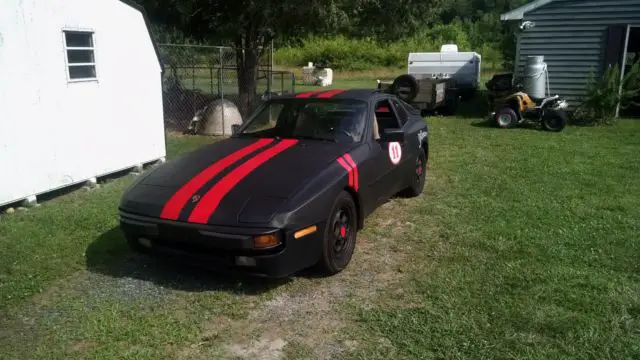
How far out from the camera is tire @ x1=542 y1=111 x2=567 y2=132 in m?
11.3

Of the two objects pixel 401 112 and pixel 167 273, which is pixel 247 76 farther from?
pixel 167 273

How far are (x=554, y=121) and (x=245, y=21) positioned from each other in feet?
24.3

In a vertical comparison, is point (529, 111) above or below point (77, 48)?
below

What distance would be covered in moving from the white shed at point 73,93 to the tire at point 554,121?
8420 millimetres

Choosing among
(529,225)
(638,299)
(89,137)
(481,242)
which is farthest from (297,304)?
(89,137)

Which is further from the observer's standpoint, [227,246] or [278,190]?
[278,190]

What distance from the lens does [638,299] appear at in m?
3.60

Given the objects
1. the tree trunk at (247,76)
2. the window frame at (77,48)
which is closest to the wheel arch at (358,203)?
the window frame at (77,48)

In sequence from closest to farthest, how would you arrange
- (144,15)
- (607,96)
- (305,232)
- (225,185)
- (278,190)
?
(305,232) < (278,190) < (225,185) < (144,15) < (607,96)

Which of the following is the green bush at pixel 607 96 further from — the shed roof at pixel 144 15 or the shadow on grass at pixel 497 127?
the shed roof at pixel 144 15

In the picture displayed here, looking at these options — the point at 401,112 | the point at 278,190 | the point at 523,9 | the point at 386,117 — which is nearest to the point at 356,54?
the point at 523,9

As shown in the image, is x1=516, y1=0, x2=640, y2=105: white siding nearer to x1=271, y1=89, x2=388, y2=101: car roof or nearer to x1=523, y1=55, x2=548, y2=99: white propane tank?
x1=523, y1=55, x2=548, y2=99: white propane tank

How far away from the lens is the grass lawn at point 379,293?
312cm

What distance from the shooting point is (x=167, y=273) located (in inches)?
163
